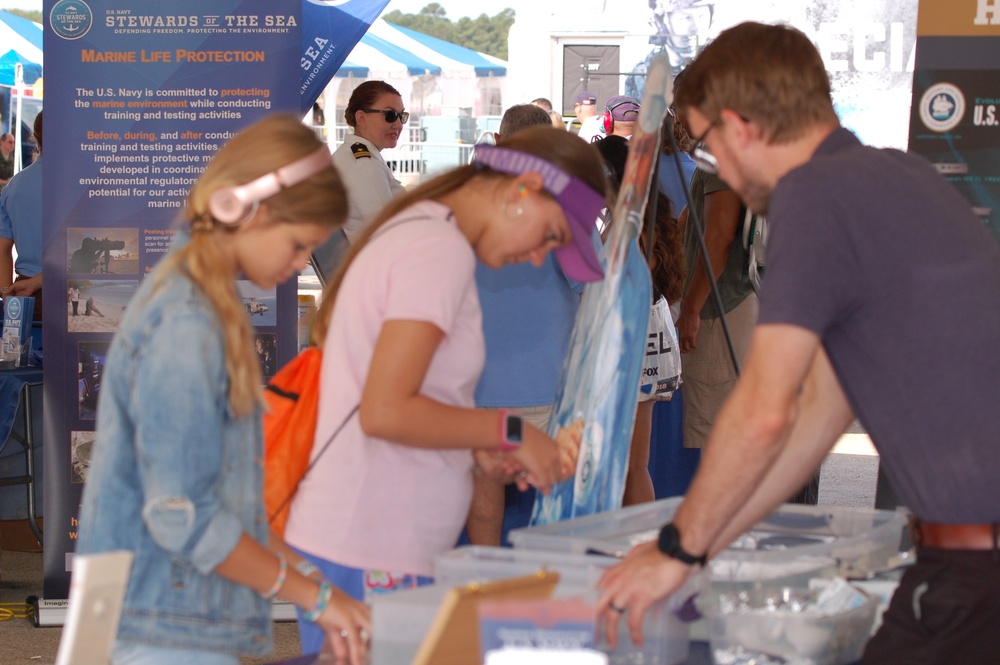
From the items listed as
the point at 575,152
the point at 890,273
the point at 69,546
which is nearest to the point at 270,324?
the point at 69,546

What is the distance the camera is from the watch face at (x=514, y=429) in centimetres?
176

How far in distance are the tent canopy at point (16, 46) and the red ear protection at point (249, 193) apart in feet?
35.0

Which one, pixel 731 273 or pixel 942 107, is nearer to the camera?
pixel 942 107

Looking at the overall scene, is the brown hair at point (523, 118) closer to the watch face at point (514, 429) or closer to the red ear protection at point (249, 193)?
the watch face at point (514, 429)

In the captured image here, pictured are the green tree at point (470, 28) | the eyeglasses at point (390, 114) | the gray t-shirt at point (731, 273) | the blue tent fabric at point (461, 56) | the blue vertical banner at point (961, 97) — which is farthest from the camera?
the green tree at point (470, 28)

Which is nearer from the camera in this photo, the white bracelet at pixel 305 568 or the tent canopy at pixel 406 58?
the white bracelet at pixel 305 568

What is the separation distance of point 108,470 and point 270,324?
2.26 meters

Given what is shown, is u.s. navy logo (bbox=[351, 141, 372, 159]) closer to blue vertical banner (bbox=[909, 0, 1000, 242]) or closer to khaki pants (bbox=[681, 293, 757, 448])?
khaki pants (bbox=[681, 293, 757, 448])

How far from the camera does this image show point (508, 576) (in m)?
1.50

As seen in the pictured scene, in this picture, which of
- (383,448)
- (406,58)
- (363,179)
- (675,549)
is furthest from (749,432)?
(406,58)

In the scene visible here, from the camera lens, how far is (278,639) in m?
3.81

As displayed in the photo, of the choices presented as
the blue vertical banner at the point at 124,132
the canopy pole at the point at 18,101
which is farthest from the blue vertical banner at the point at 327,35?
the canopy pole at the point at 18,101

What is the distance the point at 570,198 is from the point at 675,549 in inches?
24.6

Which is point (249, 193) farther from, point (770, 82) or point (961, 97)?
point (961, 97)
